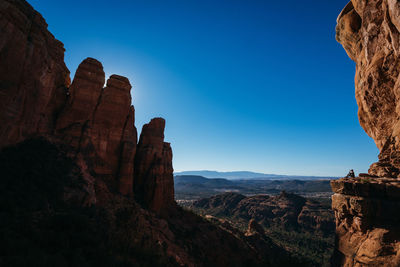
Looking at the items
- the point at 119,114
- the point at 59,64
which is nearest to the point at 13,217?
the point at 119,114

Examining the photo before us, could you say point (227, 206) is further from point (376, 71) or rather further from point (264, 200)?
point (376, 71)

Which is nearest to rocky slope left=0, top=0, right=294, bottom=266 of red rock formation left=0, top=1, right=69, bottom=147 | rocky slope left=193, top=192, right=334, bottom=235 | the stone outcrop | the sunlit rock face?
red rock formation left=0, top=1, right=69, bottom=147

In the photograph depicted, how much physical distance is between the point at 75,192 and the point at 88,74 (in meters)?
17.6

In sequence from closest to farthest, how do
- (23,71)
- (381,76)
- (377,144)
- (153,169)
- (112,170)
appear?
(381,76) → (377,144) → (23,71) → (112,170) → (153,169)

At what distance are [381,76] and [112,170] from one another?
32.7 m

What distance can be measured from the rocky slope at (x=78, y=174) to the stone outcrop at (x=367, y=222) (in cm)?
1018

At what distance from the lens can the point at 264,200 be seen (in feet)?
352

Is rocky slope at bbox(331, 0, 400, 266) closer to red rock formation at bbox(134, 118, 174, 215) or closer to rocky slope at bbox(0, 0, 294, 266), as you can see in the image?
rocky slope at bbox(0, 0, 294, 266)

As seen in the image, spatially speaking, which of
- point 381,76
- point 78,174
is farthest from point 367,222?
point 78,174

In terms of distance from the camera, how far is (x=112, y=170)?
2923 centimetres

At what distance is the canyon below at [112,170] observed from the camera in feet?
35.3

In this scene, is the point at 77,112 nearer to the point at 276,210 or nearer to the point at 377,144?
the point at 377,144

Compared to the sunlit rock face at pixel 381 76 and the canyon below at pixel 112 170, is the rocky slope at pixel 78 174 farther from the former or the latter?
the sunlit rock face at pixel 381 76

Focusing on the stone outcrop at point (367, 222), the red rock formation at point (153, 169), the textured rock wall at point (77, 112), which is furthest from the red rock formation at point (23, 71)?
the stone outcrop at point (367, 222)
